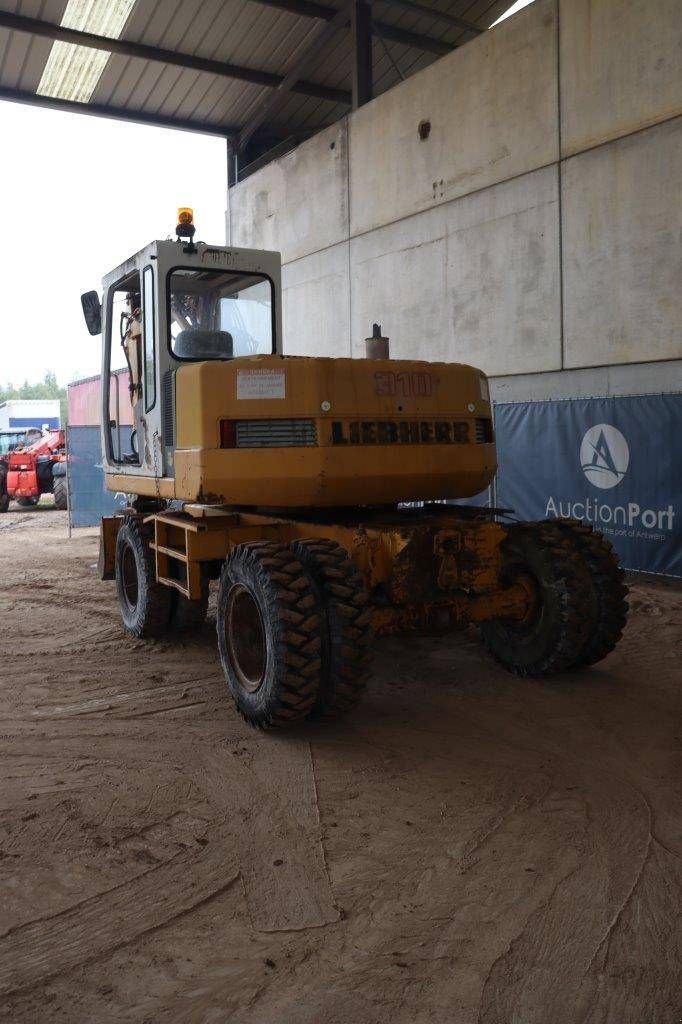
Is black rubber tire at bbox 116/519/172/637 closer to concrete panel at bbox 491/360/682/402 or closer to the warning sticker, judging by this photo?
the warning sticker

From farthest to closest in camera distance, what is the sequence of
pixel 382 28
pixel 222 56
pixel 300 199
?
pixel 300 199 → pixel 382 28 → pixel 222 56

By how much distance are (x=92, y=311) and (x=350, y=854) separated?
18.3ft

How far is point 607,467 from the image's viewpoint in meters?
10.4

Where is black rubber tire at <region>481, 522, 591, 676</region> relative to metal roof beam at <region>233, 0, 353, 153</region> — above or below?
below

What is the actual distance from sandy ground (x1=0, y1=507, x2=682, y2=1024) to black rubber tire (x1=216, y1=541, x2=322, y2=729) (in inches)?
8.8

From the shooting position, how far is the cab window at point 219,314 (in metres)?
→ 6.57

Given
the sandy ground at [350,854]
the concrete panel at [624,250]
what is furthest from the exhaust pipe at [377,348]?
the concrete panel at [624,250]

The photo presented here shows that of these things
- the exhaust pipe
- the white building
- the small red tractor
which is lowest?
the small red tractor

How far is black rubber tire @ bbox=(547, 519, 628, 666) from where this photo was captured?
6.00 meters

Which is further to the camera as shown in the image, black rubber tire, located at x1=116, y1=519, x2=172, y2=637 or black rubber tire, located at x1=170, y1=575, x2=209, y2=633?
black rubber tire, located at x1=170, y1=575, x2=209, y2=633

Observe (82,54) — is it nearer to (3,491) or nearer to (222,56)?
(222,56)

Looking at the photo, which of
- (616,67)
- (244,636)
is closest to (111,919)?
(244,636)

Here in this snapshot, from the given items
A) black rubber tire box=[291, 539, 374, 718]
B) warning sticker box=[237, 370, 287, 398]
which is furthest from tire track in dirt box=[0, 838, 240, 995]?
warning sticker box=[237, 370, 287, 398]

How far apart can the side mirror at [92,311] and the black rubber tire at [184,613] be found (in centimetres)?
250
